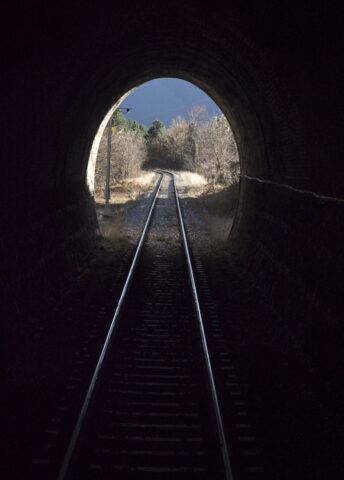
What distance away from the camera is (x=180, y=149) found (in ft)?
224

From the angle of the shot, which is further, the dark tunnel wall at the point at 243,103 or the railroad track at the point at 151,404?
the dark tunnel wall at the point at 243,103

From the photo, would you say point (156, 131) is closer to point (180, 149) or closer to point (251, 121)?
point (180, 149)

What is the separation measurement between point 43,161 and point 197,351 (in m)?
4.23

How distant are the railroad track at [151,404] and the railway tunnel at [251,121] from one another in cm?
122

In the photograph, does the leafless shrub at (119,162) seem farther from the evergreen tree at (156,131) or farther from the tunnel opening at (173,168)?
the evergreen tree at (156,131)

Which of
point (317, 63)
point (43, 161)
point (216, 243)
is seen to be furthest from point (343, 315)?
point (216, 243)

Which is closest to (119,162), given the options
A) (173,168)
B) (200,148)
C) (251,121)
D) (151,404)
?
(200,148)

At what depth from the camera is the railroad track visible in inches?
127

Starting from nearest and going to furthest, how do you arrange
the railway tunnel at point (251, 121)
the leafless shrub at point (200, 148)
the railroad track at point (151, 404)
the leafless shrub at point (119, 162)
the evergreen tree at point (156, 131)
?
the railroad track at point (151, 404)
the railway tunnel at point (251, 121)
the leafless shrub at point (200, 148)
the leafless shrub at point (119, 162)
the evergreen tree at point (156, 131)

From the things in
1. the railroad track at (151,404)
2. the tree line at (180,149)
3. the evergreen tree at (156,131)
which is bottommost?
the railroad track at (151,404)

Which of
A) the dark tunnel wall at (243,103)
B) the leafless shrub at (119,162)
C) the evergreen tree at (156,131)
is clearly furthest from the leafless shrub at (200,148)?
the dark tunnel wall at (243,103)

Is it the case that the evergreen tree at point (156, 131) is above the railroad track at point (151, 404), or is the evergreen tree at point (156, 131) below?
above

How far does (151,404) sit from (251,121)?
291 inches

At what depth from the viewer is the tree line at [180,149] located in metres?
31.2
